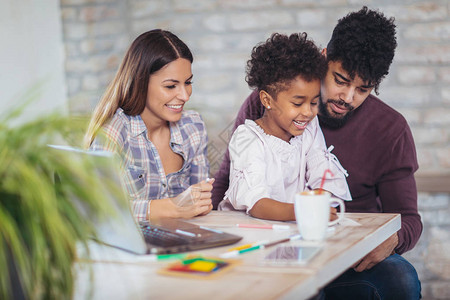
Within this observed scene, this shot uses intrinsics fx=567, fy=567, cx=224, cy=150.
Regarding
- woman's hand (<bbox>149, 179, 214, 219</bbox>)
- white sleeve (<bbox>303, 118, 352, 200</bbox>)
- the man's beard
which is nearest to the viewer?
woman's hand (<bbox>149, 179, 214, 219</bbox>)

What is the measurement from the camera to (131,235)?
115cm

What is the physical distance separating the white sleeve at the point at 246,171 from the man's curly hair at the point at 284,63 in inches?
7.6

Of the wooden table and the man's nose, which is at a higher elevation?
the man's nose

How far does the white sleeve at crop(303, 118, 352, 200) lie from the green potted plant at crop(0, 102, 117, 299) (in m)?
1.22

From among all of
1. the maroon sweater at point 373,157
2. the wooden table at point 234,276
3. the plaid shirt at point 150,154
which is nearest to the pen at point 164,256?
the wooden table at point 234,276

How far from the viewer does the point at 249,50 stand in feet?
10.5

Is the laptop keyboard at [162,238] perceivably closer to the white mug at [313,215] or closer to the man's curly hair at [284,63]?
the white mug at [313,215]

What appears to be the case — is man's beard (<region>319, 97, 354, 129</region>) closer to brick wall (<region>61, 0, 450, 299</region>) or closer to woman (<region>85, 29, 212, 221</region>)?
woman (<region>85, 29, 212, 221</region>)

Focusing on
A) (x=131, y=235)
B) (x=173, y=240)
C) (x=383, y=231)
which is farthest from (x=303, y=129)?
(x=131, y=235)

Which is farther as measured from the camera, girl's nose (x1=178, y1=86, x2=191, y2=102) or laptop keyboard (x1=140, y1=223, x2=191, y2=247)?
girl's nose (x1=178, y1=86, x2=191, y2=102)

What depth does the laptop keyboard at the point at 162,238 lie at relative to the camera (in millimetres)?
1238

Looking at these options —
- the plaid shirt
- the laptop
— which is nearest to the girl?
the plaid shirt

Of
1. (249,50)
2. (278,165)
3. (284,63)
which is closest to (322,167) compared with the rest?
(278,165)

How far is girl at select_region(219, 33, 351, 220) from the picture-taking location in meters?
1.86
